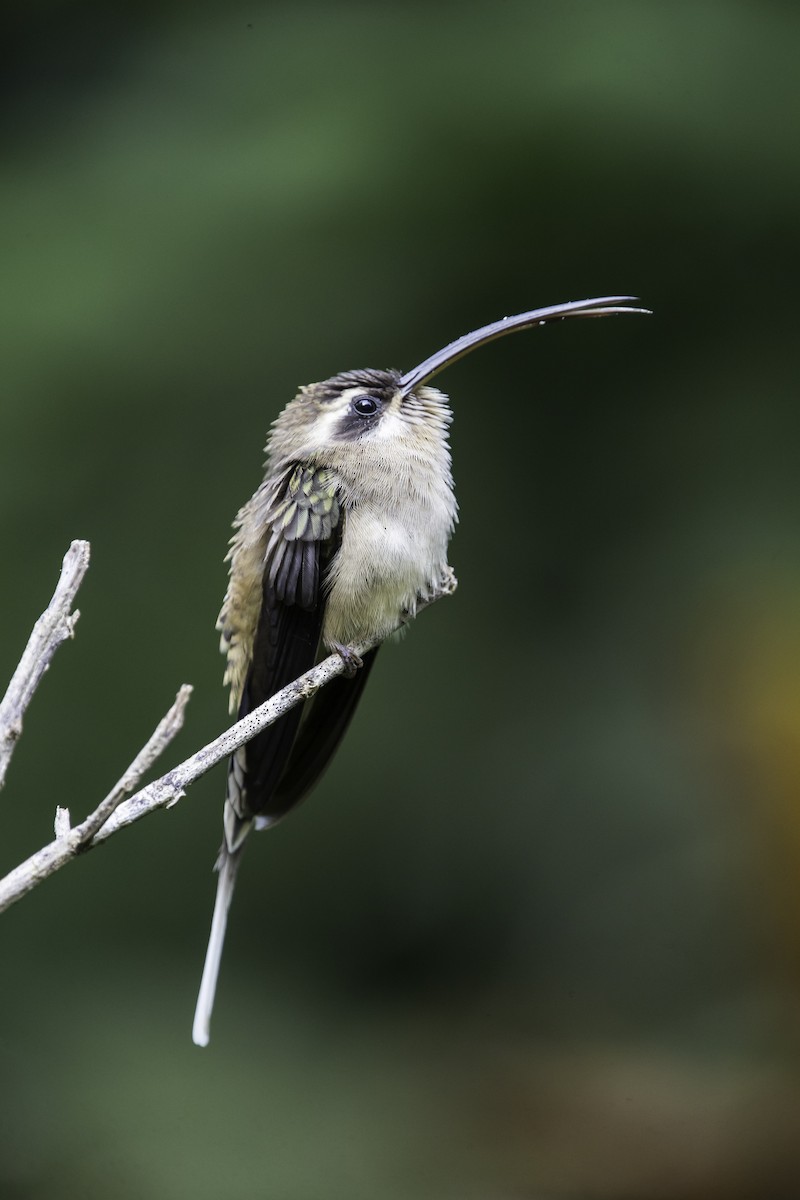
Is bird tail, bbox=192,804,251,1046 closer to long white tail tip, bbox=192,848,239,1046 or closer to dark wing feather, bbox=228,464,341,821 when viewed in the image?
long white tail tip, bbox=192,848,239,1046

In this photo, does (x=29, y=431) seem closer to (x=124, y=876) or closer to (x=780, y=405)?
(x=124, y=876)

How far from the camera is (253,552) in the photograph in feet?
6.11

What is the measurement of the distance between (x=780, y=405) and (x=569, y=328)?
0.70 meters

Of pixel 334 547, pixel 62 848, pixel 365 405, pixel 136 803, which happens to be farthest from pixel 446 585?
pixel 62 848

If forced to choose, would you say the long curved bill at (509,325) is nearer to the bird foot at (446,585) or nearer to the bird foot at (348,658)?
the bird foot at (446,585)

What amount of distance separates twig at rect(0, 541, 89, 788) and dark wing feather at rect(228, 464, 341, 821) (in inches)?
15.8

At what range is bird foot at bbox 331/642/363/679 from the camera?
1.74 m

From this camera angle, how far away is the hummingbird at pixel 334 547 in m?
1.78

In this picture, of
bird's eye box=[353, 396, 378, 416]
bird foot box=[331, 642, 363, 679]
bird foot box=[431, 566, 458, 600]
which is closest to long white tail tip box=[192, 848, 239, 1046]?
bird foot box=[331, 642, 363, 679]

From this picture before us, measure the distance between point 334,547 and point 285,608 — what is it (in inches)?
4.8

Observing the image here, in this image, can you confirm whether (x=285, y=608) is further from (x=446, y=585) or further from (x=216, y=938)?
(x=216, y=938)

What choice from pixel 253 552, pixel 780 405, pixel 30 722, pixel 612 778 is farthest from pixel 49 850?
pixel 780 405

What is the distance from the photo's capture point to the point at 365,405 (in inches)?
73.3

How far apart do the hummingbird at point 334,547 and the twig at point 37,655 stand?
413mm
